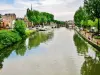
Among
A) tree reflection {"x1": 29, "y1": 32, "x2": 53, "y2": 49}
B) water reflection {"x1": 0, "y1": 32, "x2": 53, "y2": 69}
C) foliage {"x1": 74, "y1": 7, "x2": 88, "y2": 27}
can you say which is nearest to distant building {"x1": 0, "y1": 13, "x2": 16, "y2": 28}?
tree reflection {"x1": 29, "y1": 32, "x2": 53, "y2": 49}

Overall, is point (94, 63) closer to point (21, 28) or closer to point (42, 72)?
point (42, 72)

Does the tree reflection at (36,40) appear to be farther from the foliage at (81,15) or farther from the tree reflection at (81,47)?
the foliage at (81,15)

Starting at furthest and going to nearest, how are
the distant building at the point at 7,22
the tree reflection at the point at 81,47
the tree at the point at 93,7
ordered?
1. the distant building at the point at 7,22
2. the tree at the point at 93,7
3. the tree reflection at the point at 81,47

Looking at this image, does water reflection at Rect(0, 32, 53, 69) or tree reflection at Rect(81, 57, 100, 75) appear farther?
water reflection at Rect(0, 32, 53, 69)

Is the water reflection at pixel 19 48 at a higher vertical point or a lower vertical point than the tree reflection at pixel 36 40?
higher

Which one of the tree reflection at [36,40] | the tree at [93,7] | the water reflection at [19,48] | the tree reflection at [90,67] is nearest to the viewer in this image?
the tree reflection at [90,67]

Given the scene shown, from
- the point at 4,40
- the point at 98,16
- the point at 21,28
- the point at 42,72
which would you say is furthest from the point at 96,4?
the point at 42,72

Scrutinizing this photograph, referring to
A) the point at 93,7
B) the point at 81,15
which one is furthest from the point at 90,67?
the point at 81,15

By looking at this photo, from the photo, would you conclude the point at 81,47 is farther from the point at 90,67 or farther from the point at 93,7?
the point at 90,67

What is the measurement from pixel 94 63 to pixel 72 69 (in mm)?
4838

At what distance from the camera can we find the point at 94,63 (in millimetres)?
32594

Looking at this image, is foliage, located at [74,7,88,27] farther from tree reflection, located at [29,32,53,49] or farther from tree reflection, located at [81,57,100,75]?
tree reflection, located at [81,57,100,75]

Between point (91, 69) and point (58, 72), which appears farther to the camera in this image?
point (91, 69)

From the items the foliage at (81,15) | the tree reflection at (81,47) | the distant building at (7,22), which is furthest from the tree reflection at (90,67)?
the foliage at (81,15)
